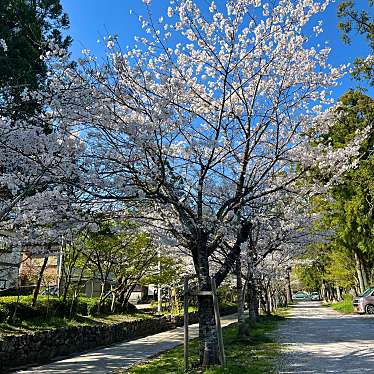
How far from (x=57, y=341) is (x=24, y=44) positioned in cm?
711

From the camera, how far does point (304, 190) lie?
313 inches

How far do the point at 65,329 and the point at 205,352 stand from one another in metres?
4.97

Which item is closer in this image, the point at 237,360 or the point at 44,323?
the point at 237,360

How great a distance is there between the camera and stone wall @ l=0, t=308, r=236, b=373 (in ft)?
27.6

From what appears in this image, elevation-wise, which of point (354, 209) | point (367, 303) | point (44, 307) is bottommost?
point (367, 303)

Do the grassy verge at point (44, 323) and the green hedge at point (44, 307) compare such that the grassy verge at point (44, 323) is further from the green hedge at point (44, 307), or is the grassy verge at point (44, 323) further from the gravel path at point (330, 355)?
the gravel path at point (330, 355)

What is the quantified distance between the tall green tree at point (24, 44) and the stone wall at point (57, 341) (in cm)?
493

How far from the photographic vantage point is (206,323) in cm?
715

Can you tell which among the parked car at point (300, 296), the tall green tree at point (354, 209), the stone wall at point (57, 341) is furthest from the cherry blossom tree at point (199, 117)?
the parked car at point (300, 296)

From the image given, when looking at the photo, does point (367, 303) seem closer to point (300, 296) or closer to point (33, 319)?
point (33, 319)

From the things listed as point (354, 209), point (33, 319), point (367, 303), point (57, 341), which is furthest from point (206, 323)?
point (367, 303)

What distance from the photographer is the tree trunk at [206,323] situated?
695cm

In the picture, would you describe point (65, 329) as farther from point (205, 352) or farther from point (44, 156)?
point (44, 156)

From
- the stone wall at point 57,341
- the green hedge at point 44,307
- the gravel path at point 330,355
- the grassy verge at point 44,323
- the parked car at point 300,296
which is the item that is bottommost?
the gravel path at point 330,355
